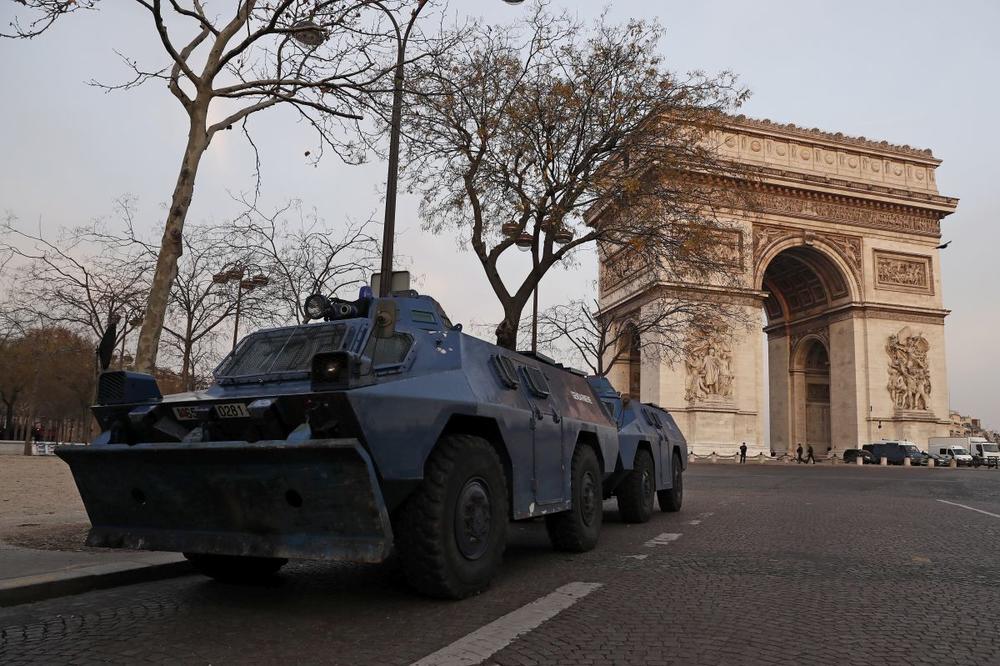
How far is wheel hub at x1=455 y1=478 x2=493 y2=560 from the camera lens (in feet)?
17.3

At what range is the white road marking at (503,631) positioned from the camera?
390cm

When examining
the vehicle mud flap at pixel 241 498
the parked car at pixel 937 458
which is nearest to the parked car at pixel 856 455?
the parked car at pixel 937 458

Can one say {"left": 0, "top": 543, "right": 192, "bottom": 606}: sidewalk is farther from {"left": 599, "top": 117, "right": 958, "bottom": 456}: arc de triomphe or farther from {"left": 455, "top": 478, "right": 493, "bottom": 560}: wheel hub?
{"left": 599, "top": 117, "right": 958, "bottom": 456}: arc de triomphe

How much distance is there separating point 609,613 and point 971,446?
5276 cm

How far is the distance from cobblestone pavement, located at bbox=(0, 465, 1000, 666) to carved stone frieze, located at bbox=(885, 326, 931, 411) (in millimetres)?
40093

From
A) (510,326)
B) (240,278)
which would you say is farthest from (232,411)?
(240,278)

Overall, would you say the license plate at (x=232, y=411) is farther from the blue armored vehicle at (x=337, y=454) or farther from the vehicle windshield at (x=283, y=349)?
the vehicle windshield at (x=283, y=349)

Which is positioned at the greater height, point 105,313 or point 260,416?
point 105,313

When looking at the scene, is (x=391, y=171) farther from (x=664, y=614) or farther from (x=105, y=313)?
(x=105, y=313)

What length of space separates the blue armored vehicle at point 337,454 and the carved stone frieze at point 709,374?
113 feet

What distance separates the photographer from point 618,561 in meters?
7.31

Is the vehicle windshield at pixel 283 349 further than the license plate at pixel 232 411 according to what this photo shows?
Yes

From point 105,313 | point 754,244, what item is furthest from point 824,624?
point 754,244

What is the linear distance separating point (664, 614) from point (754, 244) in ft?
134
